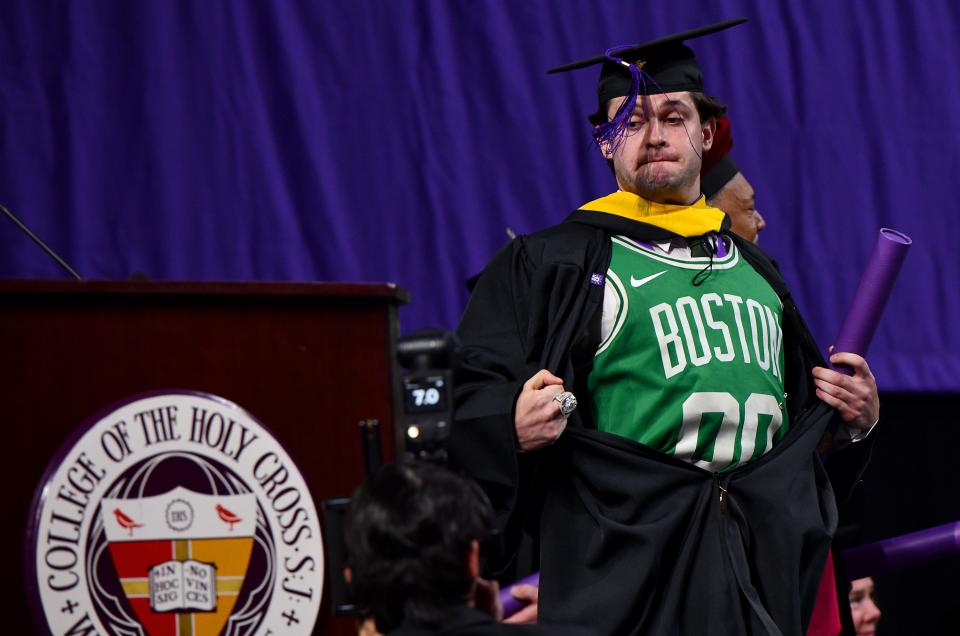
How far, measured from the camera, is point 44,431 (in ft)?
6.27

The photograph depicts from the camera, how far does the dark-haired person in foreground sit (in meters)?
1.63

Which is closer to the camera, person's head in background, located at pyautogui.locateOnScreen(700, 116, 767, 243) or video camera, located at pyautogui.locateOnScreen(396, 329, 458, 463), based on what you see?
video camera, located at pyautogui.locateOnScreen(396, 329, 458, 463)

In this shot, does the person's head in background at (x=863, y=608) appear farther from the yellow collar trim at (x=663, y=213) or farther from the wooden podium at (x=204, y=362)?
the wooden podium at (x=204, y=362)

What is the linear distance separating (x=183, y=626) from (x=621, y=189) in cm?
139

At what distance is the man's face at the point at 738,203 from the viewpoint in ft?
12.5

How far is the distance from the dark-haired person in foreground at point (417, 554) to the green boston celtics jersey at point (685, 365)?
858 millimetres

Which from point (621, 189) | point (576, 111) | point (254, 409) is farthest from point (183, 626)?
point (576, 111)

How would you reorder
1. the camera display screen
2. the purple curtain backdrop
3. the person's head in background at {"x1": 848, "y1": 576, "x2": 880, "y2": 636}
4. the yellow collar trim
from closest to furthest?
the camera display screen → the yellow collar trim → the purple curtain backdrop → the person's head in background at {"x1": 848, "y1": 576, "x2": 880, "y2": 636}

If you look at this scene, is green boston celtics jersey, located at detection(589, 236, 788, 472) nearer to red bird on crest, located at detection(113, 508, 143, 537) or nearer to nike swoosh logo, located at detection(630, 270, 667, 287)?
nike swoosh logo, located at detection(630, 270, 667, 287)

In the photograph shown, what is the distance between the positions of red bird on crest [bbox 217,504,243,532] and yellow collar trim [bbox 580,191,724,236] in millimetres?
1136

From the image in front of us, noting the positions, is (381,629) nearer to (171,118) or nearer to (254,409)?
(254,409)

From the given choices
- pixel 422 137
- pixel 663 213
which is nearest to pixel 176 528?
pixel 663 213

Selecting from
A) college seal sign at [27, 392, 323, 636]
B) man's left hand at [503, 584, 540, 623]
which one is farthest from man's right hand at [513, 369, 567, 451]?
man's left hand at [503, 584, 540, 623]

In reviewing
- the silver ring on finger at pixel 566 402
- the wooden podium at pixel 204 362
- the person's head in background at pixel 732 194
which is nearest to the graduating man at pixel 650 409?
the silver ring on finger at pixel 566 402
